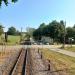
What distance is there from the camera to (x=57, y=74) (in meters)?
21.4

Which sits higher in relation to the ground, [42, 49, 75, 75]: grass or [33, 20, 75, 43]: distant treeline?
[33, 20, 75, 43]: distant treeline

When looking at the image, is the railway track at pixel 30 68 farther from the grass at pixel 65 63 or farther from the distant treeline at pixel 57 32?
the distant treeline at pixel 57 32

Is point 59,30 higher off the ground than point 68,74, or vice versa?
point 59,30

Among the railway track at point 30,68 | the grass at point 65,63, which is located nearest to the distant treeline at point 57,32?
the grass at point 65,63

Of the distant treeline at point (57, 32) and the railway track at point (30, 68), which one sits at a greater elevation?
the distant treeline at point (57, 32)

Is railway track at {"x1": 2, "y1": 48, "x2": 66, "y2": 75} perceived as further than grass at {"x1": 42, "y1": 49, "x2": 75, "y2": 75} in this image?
No

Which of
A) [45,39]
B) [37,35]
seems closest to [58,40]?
[45,39]

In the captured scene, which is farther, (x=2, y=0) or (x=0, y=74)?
(x=2, y=0)

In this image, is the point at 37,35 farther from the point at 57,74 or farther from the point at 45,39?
the point at 57,74

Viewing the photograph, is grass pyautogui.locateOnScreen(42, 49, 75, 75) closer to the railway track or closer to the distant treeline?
the railway track

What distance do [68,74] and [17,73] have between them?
402 cm

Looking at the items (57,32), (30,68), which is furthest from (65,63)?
(57,32)

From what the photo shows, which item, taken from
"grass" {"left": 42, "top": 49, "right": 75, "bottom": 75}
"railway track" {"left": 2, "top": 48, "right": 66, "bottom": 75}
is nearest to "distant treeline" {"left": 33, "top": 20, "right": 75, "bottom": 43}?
"grass" {"left": 42, "top": 49, "right": 75, "bottom": 75}

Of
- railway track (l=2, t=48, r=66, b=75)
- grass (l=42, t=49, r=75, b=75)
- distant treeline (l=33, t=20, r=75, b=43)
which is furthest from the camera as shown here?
distant treeline (l=33, t=20, r=75, b=43)
